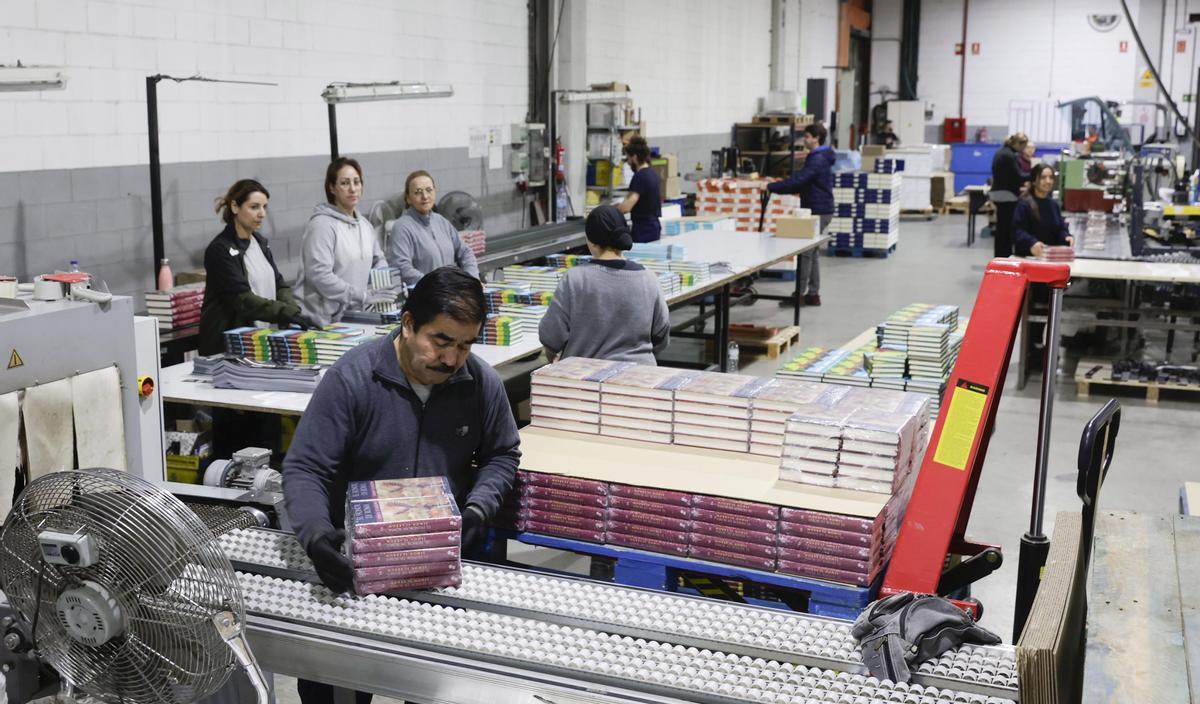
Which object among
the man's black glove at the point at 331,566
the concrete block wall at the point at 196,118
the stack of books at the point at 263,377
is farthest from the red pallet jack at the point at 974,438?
the concrete block wall at the point at 196,118

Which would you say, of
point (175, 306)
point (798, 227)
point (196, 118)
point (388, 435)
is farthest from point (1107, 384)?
point (388, 435)

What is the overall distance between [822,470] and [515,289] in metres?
3.49

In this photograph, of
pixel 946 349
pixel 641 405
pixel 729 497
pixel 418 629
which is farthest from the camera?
pixel 946 349

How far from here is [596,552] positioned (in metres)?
3.56

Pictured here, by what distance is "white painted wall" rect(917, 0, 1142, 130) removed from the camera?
73.9 ft

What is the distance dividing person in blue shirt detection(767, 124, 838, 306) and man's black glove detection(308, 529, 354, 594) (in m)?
9.36

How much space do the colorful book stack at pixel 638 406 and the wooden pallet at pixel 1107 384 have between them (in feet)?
17.4

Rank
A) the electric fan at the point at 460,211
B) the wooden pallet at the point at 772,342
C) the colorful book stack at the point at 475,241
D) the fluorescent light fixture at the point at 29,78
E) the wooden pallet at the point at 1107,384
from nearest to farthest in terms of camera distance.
→ the fluorescent light fixture at the point at 29,78, the wooden pallet at the point at 1107,384, the colorful book stack at the point at 475,241, the electric fan at the point at 460,211, the wooden pallet at the point at 772,342

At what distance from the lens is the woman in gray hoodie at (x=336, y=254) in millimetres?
5949

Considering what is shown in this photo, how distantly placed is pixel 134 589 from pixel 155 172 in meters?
4.90

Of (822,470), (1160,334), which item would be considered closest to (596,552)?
(822,470)

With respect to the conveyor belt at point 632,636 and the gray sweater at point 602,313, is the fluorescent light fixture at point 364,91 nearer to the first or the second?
the gray sweater at point 602,313

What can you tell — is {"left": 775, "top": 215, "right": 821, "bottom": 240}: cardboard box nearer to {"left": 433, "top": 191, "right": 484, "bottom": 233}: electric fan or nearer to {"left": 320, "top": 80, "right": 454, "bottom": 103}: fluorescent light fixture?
{"left": 433, "top": 191, "right": 484, "bottom": 233}: electric fan

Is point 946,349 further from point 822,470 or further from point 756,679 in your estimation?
point 756,679
